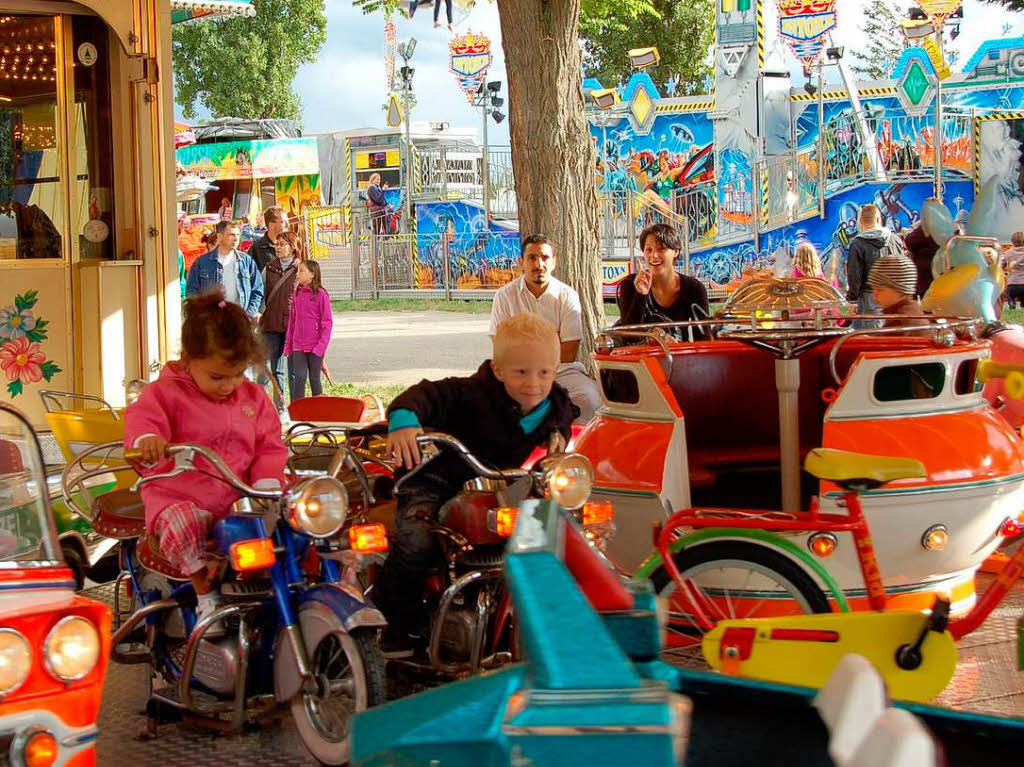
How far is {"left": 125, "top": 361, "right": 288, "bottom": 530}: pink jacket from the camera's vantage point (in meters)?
4.32

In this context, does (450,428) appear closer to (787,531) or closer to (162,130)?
(787,531)

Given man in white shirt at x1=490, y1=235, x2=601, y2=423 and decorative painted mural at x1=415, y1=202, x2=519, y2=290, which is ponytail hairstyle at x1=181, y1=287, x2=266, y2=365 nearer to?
man in white shirt at x1=490, y1=235, x2=601, y2=423

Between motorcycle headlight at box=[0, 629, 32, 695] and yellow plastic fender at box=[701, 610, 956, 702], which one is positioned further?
yellow plastic fender at box=[701, 610, 956, 702]

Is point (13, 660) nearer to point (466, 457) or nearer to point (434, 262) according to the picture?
point (466, 457)

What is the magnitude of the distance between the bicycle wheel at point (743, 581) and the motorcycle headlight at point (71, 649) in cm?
221

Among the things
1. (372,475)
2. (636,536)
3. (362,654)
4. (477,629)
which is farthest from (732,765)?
(372,475)

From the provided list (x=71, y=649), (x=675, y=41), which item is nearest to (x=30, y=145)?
(x=71, y=649)

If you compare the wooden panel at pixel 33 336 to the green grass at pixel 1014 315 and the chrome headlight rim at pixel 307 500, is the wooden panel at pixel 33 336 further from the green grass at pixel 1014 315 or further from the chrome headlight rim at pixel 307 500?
the green grass at pixel 1014 315

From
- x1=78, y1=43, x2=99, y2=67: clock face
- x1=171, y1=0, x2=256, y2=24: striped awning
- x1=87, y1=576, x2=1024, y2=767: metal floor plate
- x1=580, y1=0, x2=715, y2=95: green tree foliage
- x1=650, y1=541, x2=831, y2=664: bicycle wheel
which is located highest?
x1=580, y1=0, x2=715, y2=95: green tree foliage

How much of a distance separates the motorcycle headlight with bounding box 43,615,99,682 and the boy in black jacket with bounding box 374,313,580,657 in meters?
1.56

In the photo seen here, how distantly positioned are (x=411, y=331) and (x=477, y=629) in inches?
743

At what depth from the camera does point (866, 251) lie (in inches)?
493

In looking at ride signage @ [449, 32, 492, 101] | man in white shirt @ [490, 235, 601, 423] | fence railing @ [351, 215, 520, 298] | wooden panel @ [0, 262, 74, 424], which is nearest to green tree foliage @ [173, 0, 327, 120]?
ride signage @ [449, 32, 492, 101]

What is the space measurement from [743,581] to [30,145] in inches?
284
